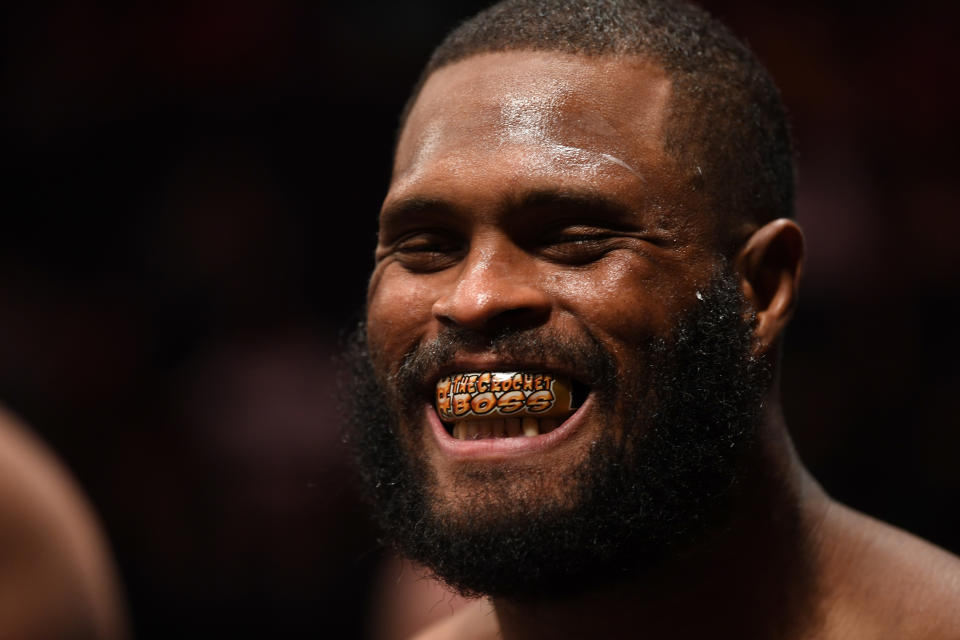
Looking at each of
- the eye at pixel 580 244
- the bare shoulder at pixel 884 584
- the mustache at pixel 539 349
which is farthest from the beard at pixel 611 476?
the bare shoulder at pixel 884 584

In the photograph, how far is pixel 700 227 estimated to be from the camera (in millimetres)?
2148

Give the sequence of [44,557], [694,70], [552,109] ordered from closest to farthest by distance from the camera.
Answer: [552,109], [694,70], [44,557]

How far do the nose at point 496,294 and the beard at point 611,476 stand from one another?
3cm

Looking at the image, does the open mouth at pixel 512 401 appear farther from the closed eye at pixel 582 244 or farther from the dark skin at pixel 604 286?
the closed eye at pixel 582 244

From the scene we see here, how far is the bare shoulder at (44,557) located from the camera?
10.5 feet

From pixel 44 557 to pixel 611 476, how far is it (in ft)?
A: 5.91

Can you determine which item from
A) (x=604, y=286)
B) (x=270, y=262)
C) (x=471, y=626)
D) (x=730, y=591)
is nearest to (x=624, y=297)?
(x=604, y=286)

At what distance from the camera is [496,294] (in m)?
2.05

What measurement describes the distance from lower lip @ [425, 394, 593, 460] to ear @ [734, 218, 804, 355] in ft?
1.21

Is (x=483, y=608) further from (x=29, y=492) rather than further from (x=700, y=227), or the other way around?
(x=29, y=492)

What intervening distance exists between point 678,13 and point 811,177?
2.31 m

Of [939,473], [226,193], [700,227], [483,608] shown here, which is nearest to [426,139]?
[700,227]

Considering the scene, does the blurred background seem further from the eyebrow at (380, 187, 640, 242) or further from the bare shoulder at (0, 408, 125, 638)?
the eyebrow at (380, 187, 640, 242)

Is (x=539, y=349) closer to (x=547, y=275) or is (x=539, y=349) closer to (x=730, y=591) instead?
(x=547, y=275)
